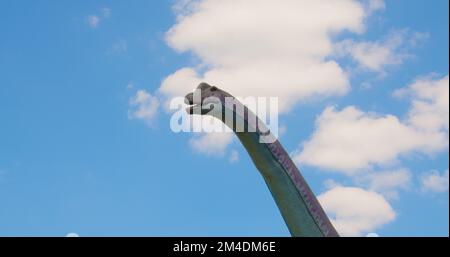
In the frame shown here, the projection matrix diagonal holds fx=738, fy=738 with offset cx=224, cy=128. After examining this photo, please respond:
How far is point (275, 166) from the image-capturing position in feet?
32.0

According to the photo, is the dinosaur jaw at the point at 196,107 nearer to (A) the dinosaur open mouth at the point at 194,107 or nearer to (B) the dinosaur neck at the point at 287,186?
(A) the dinosaur open mouth at the point at 194,107

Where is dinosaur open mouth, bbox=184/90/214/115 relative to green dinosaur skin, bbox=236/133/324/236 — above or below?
above

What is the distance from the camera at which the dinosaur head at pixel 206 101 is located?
9.53m

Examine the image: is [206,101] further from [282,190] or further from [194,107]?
[282,190]

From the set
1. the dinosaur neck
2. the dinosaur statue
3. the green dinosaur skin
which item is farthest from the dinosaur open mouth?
the green dinosaur skin

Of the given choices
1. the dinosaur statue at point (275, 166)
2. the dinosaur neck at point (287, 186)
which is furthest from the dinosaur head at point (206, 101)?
the dinosaur neck at point (287, 186)

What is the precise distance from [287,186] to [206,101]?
1591mm

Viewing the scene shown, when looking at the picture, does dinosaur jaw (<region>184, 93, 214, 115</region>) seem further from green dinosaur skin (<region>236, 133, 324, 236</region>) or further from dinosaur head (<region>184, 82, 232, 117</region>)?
green dinosaur skin (<region>236, 133, 324, 236</region>)

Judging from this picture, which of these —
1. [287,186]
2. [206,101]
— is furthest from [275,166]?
[206,101]

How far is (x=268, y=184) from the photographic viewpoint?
9859mm

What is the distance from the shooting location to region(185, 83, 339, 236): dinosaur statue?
376 inches
